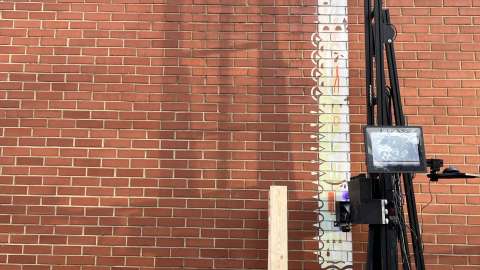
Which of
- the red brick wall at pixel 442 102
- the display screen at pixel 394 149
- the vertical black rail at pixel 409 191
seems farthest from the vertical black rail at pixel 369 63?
the display screen at pixel 394 149

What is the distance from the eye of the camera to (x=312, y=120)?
472cm

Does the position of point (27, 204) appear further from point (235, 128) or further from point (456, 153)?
point (456, 153)

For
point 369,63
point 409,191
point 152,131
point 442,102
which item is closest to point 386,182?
point 409,191

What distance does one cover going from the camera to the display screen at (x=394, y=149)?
3.47m

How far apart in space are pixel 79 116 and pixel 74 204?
2.44ft

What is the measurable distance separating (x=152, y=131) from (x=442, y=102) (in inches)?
97.3

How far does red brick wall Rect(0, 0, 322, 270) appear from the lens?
4586 mm

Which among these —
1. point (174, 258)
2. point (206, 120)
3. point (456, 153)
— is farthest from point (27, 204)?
point (456, 153)

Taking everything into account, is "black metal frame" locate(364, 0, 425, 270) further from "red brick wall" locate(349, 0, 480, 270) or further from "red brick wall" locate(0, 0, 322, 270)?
"red brick wall" locate(0, 0, 322, 270)

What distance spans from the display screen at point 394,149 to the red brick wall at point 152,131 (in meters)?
1.19

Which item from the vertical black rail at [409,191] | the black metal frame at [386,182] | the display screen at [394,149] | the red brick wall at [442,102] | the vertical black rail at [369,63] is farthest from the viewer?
the red brick wall at [442,102]

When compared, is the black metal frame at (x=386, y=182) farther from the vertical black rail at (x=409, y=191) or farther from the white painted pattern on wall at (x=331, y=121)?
the white painted pattern on wall at (x=331, y=121)

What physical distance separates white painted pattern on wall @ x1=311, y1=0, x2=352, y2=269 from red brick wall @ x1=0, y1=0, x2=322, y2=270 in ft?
0.28

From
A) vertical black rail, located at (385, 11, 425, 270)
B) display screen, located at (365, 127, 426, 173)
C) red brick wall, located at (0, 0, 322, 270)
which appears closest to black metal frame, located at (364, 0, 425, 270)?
vertical black rail, located at (385, 11, 425, 270)
